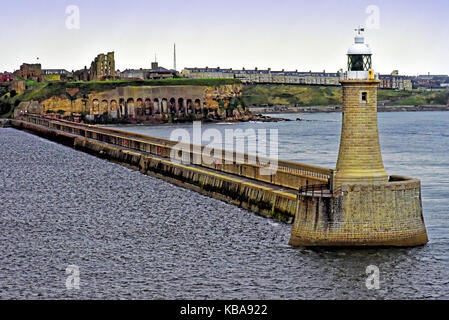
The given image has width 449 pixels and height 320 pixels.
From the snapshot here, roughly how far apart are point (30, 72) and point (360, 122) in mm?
168427

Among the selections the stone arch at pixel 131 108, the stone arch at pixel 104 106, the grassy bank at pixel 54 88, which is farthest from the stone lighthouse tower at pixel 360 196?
the stone arch at pixel 131 108

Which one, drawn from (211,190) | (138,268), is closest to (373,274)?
Result: (138,268)

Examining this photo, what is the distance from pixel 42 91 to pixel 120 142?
9077 cm

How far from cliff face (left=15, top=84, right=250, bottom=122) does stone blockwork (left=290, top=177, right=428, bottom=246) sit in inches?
5188

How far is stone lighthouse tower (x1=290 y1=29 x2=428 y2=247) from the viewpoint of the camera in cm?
2975

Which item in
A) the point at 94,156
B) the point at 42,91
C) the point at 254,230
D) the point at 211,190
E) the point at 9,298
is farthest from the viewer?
the point at 42,91

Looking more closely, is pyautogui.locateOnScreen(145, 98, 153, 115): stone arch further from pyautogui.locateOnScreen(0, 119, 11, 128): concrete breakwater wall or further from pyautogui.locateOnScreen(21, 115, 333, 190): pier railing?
pyautogui.locateOnScreen(21, 115, 333, 190): pier railing

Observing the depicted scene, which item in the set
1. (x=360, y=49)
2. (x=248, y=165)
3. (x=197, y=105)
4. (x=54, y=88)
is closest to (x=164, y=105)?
(x=197, y=105)

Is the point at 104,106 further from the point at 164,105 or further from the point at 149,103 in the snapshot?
the point at 164,105

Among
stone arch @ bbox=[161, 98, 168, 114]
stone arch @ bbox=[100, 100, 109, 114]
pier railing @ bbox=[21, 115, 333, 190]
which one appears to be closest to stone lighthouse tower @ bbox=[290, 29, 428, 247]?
pier railing @ bbox=[21, 115, 333, 190]

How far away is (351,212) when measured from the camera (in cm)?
2972

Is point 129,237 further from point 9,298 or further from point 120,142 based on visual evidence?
point 120,142

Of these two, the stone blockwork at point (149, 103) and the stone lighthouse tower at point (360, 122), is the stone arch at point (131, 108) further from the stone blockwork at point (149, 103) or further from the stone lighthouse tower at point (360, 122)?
the stone lighthouse tower at point (360, 122)

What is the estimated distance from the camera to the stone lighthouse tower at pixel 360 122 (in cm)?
3055
